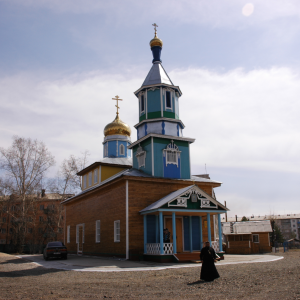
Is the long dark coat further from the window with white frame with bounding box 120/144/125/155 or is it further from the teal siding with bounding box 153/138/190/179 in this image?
the window with white frame with bounding box 120/144/125/155

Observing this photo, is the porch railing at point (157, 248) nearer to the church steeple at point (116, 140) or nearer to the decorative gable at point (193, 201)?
the decorative gable at point (193, 201)

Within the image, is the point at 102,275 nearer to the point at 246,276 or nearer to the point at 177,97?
the point at 246,276

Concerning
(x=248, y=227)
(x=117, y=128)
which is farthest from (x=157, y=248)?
(x=248, y=227)

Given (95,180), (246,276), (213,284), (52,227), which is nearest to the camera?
(213,284)

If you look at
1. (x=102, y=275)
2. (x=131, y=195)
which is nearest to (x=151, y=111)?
(x=131, y=195)

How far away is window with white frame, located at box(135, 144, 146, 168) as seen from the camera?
2134cm

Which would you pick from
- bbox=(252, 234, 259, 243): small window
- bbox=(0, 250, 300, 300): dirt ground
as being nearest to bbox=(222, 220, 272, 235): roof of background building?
bbox=(252, 234, 259, 243): small window

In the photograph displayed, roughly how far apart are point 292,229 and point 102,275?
116m

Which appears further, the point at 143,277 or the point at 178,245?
the point at 178,245

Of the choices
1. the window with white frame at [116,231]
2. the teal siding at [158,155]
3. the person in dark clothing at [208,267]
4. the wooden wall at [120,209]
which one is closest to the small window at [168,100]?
the teal siding at [158,155]

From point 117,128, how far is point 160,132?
9.78m

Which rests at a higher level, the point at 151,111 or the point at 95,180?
the point at 151,111

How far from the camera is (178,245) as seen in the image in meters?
19.5

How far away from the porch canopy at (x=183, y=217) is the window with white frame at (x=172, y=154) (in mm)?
2733
